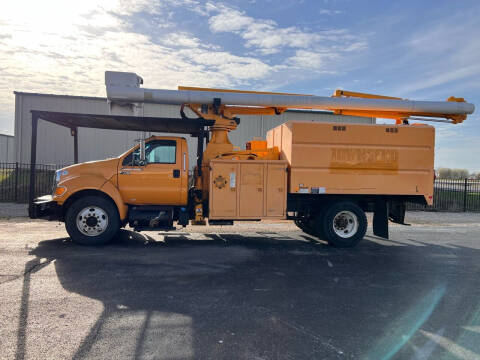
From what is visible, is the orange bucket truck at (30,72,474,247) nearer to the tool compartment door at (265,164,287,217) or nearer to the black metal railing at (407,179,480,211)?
the tool compartment door at (265,164,287,217)

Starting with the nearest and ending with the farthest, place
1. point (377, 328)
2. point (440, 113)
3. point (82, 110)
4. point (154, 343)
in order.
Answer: point (154, 343)
point (377, 328)
point (440, 113)
point (82, 110)

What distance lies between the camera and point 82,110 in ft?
69.5

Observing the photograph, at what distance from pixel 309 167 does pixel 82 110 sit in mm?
17908

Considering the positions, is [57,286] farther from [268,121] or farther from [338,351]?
[268,121]

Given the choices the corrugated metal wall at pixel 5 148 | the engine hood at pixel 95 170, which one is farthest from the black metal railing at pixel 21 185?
the corrugated metal wall at pixel 5 148

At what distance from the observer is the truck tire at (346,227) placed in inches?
311

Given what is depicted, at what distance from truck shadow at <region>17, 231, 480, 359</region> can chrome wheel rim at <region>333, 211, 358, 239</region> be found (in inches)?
22.0

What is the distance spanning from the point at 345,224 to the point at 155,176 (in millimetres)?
4490

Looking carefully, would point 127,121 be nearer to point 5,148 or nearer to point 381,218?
point 381,218

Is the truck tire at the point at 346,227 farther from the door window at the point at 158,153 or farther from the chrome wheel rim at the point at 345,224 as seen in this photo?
the door window at the point at 158,153

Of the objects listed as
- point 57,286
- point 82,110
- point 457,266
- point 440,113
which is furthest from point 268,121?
point 57,286

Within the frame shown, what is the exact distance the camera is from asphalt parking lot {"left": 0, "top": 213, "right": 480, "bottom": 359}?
3275 mm

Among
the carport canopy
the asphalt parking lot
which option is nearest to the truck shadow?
the asphalt parking lot

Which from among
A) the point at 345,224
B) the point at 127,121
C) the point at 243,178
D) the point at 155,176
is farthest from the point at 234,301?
the point at 127,121
